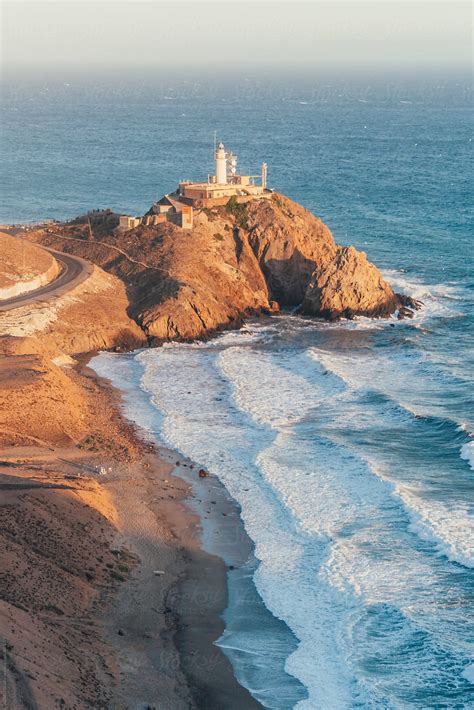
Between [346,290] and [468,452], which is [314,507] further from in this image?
[346,290]

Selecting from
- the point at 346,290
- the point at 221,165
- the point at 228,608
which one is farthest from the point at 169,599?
the point at 221,165

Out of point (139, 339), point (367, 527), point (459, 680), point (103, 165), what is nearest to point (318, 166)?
point (103, 165)

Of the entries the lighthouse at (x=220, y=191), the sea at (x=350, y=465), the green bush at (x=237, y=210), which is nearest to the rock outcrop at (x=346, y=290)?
the sea at (x=350, y=465)

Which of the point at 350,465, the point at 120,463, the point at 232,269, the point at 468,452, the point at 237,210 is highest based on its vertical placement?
the point at 237,210

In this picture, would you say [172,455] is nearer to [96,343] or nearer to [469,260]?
[96,343]

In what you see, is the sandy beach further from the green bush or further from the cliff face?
the green bush

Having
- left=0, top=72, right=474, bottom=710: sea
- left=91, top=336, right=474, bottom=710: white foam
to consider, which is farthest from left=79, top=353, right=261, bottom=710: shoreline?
left=91, top=336, right=474, bottom=710: white foam
